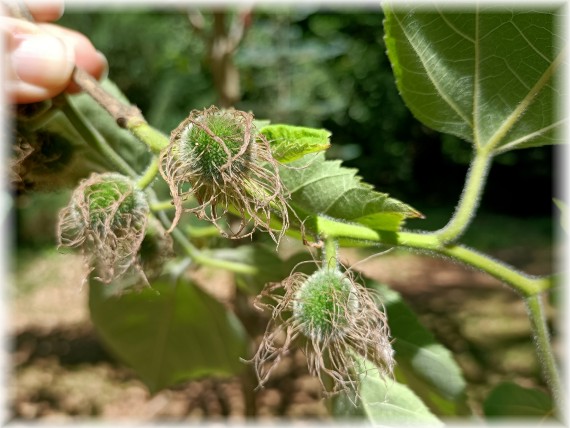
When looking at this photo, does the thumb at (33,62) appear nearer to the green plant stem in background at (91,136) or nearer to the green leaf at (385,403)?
the green plant stem in background at (91,136)

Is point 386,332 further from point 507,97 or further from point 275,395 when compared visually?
point 275,395

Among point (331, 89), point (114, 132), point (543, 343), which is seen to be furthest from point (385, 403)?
point (331, 89)

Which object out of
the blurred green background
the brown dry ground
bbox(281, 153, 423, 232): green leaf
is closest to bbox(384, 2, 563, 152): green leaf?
bbox(281, 153, 423, 232): green leaf

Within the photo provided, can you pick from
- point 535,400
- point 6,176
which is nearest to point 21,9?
point 6,176

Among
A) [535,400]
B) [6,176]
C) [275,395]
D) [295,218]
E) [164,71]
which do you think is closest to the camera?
[295,218]

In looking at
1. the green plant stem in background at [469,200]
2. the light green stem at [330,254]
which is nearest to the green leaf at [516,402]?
the green plant stem in background at [469,200]

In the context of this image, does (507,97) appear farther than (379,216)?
Yes

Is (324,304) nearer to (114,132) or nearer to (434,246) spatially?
(434,246)
